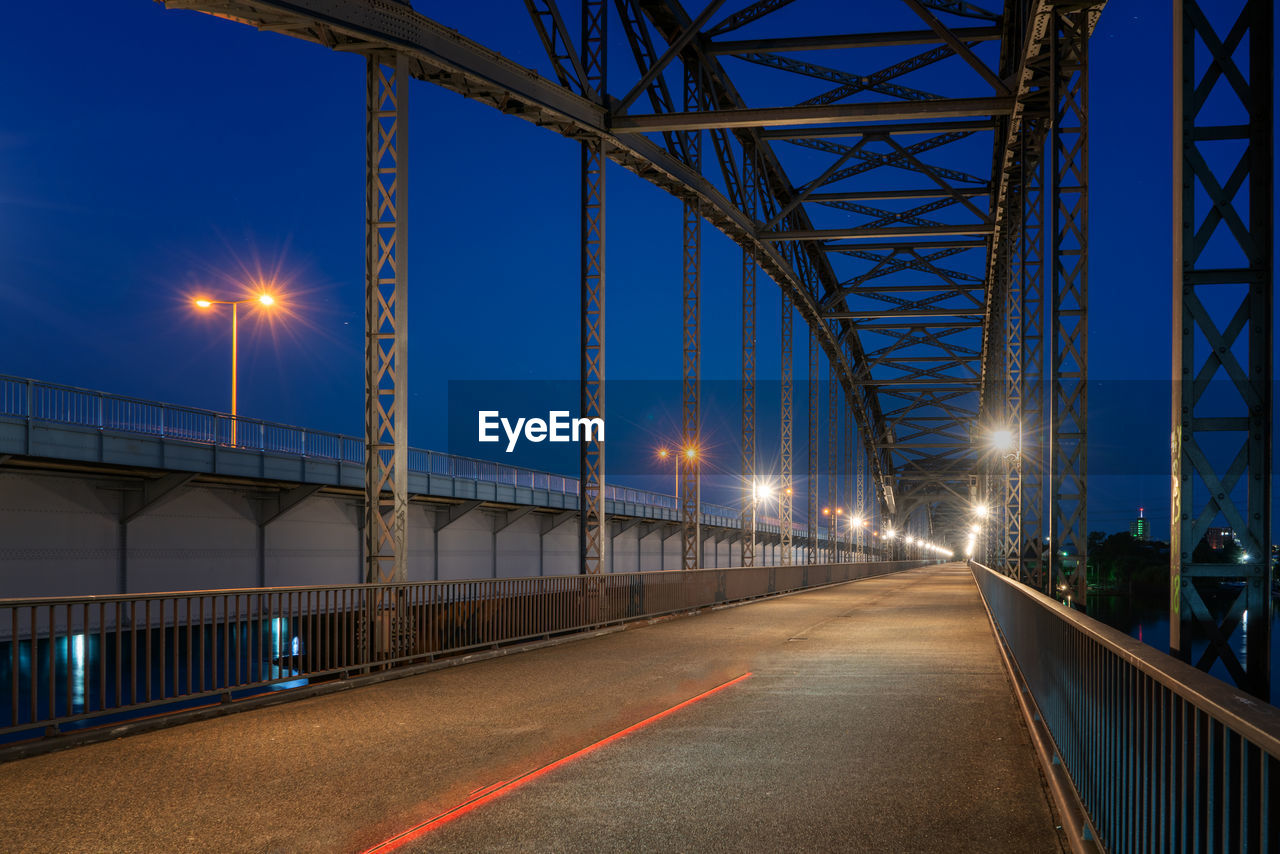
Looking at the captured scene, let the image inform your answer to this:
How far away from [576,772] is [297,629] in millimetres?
6078

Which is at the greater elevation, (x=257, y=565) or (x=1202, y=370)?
(x=1202, y=370)

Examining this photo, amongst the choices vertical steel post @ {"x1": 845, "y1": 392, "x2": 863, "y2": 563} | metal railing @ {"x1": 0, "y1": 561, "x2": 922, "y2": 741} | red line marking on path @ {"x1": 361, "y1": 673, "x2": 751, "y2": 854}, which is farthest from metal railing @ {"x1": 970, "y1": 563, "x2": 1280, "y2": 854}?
vertical steel post @ {"x1": 845, "y1": 392, "x2": 863, "y2": 563}

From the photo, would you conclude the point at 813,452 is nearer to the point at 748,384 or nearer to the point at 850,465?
the point at 748,384

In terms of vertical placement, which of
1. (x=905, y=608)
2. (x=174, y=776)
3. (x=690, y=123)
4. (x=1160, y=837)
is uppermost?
(x=690, y=123)

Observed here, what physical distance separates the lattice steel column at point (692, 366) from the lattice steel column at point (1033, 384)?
7620 millimetres

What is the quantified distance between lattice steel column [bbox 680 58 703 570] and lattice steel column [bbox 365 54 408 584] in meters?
11.8

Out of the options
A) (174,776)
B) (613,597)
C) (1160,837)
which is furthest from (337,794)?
(613,597)

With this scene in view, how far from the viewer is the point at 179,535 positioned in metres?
23.1

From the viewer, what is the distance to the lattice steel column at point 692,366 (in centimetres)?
2738

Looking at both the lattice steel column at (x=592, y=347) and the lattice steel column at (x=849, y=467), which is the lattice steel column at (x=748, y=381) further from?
the lattice steel column at (x=849, y=467)

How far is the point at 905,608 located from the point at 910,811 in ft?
75.8

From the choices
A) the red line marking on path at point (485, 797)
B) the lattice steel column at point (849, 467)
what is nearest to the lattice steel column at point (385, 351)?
the red line marking on path at point (485, 797)

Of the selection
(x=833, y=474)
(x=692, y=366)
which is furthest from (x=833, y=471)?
(x=692, y=366)

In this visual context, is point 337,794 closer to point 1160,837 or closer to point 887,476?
point 1160,837
